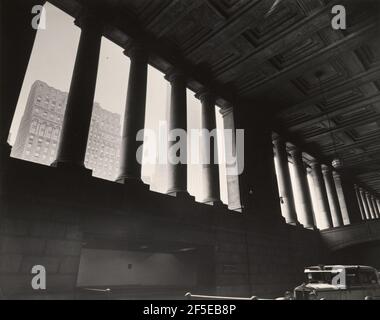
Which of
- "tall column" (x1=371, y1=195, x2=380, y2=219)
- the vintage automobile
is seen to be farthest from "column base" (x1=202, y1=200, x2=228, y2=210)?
"tall column" (x1=371, y1=195, x2=380, y2=219)

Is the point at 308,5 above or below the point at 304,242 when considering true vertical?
above

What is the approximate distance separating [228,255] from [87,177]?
7.36 metres

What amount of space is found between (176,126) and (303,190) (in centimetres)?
1362

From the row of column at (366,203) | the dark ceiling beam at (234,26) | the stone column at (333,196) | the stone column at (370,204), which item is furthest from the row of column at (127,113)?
the stone column at (370,204)

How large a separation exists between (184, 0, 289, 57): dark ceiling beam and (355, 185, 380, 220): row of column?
93.6 ft

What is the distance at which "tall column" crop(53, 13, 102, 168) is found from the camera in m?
8.93

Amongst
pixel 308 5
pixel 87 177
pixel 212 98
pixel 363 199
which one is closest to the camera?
pixel 87 177

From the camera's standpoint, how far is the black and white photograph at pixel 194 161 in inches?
292

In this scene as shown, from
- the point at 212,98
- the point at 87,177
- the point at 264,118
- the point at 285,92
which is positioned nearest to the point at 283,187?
the point at 264,118

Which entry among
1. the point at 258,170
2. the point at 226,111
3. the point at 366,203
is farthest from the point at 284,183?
the point at 366,203

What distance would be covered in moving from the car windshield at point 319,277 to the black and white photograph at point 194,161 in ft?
0.18

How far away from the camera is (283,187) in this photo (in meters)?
19.8

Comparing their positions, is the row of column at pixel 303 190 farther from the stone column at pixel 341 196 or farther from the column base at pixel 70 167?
the column base at pixel 70 167
